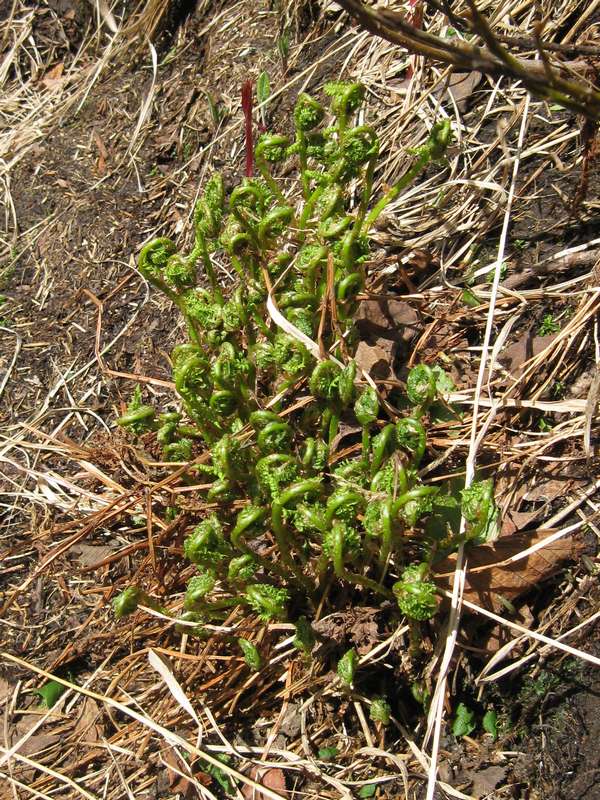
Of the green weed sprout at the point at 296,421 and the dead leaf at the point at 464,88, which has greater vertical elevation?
the dead leaf at the point at 464,88

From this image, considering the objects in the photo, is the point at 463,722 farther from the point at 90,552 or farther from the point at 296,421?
the point at 90,552

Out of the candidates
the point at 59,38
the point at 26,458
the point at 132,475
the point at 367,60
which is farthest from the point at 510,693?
the point at 59,38

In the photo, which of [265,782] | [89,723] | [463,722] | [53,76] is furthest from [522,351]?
[53,76]

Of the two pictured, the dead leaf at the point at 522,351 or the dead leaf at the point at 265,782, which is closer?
the dead leaf at the point at 265,782

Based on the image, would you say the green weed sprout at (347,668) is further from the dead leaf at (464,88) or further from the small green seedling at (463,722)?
the dead leaf at (464,88)

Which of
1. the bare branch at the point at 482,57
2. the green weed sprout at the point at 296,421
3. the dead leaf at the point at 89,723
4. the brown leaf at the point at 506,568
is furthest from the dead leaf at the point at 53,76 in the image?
the brown leaf at the point at 506,568

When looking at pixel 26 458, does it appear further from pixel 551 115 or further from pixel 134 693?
pixel 551 115
